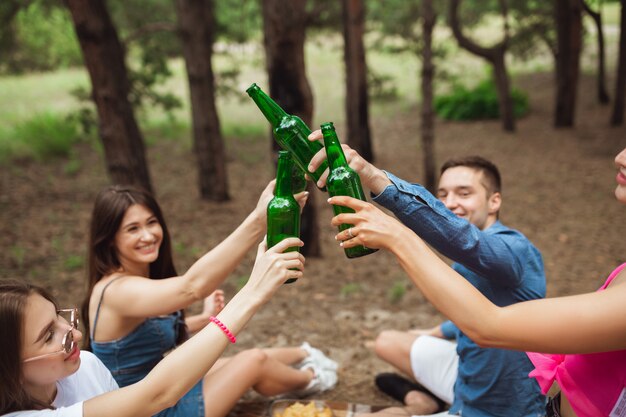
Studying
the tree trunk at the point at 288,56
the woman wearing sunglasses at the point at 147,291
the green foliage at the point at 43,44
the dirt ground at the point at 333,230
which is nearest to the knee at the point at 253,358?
the woman wearing sunglasses at the point at 147,291

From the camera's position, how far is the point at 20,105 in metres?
17.9

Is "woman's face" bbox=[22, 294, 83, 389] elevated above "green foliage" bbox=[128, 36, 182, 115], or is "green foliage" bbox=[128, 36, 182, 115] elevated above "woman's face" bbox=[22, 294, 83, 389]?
"green foliage" bbox=[128, 36, 182, 115]

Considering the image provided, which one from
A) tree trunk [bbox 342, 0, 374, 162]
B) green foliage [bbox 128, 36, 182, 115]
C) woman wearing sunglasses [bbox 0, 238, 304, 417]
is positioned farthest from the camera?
green foliage [bbox 128, 36, 182, 115]

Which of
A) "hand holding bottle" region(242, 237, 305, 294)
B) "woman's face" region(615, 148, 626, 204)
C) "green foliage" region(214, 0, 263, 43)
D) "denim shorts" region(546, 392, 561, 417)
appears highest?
"green foliage" region(214, 0, 263, 43)

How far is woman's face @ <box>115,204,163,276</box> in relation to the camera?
2883 millimetres

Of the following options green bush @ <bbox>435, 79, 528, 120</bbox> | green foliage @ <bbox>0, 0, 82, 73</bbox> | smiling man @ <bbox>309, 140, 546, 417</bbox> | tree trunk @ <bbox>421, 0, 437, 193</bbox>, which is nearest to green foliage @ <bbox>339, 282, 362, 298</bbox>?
smiling man @ <bbox>309, 140, 546, 417</bbox>

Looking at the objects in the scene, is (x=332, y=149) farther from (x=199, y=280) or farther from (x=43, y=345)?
(x=43, y=345)

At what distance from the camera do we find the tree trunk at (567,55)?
39.3ft

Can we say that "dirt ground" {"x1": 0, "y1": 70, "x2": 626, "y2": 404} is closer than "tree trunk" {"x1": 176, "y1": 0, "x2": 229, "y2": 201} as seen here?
Yes

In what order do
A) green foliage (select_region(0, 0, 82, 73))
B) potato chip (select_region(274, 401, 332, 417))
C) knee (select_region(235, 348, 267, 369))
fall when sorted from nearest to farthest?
potato chip (select_region(274, 401, 332, 417)), knee (select_region(235, 348, 267, 369)), green foliage (select_region(0, 0, 82, 73))

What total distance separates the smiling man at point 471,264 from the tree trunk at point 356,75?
310 inches

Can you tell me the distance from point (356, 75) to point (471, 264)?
886cm

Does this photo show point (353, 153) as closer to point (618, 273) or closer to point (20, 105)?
point (618, 273)

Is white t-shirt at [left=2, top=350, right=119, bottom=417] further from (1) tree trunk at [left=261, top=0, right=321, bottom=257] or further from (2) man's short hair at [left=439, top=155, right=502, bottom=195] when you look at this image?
(1) tree trunk at [left=261, top=0, right=321, bottom=257]
